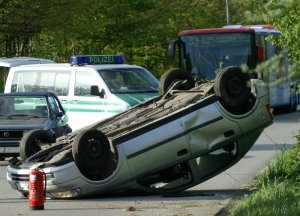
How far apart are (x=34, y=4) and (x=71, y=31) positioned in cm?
196

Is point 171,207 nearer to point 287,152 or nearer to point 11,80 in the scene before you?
point 287,152

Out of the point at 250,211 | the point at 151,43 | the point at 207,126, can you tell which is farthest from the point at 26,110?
the point at 151,43

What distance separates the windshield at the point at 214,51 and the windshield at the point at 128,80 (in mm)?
8666

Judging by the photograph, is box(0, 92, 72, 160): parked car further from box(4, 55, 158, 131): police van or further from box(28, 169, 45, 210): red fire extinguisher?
box(28, 169, 45, 210): red fire extinguisher

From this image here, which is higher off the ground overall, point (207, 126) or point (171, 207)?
point (207, 126)

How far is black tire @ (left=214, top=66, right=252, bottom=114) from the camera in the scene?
1199 cm

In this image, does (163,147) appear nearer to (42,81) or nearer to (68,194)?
(68,194)

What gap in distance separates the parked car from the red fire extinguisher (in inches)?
226

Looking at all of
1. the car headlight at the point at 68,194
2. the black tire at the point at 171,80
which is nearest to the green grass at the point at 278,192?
the black tire at the point at 171,80

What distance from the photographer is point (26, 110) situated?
18.7 m

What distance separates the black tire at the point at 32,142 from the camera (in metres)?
13.0

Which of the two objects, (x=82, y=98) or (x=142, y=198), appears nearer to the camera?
(x=142, y=198)

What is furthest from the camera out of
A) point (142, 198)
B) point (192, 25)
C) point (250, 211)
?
point (192, 25)


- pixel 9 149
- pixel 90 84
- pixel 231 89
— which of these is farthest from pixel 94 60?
pixel 231 89
